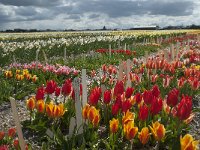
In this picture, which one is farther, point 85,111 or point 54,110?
point 54,110

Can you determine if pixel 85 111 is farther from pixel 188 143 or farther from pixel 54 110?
pixel 188 143

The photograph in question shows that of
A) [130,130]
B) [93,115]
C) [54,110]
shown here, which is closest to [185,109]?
[130,130]

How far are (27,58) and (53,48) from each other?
3.41 meters

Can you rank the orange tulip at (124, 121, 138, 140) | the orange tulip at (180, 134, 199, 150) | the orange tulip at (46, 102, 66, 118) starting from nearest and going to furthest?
the orange tulip at (180, 134, 199, 150) < the orange tulip at (124, 121, 138, 140) < the orange tulip at (46, 102, 66, 118)

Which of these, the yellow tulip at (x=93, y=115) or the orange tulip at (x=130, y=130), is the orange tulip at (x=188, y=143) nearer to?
the orange tulip at (x=130, y=130)

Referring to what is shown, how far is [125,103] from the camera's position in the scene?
4.38 m

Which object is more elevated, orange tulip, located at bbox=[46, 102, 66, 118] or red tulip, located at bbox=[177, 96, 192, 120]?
red tulip, located at bbox=[177, 96, 192, 120]

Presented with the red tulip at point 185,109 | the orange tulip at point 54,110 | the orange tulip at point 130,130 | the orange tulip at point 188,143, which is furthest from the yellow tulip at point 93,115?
the orange tulip at point 188,143

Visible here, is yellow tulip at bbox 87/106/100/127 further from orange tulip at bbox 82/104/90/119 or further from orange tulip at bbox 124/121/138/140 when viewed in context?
orange tulip at bbox 124/121/138/140

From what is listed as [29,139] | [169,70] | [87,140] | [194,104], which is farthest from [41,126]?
[169,70]

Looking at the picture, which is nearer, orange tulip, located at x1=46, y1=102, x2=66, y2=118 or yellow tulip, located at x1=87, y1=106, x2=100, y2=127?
yellow tulip, located at x1=87, y1=106, x2=100, y2=127

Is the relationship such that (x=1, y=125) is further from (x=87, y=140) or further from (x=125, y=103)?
(x=125, y=103)

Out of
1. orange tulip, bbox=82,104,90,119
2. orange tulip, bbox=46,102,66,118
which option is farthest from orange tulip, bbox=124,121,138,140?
orange tulip, bbox=46,102,66,118

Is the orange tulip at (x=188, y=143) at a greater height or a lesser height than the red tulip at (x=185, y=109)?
lesser
